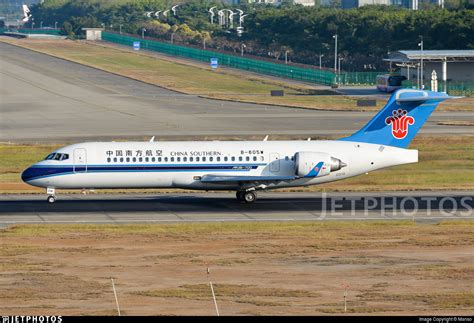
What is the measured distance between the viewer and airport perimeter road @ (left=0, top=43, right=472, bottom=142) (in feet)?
304

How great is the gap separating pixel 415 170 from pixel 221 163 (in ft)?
62.1

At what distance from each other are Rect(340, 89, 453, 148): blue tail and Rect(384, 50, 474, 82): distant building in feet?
263

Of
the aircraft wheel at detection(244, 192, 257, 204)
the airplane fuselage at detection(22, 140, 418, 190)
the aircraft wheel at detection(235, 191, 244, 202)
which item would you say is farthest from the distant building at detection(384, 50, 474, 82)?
the aircraft wheel at detection(244, 192, 257, 204)

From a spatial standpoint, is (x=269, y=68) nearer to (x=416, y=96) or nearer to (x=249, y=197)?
(x=416, y=96)

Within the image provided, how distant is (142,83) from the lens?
488 feet

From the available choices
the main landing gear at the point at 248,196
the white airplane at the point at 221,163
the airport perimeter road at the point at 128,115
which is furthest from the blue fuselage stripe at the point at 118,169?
the airport perimeter road at the point at 128,115

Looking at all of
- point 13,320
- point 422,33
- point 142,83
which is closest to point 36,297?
point 13,320

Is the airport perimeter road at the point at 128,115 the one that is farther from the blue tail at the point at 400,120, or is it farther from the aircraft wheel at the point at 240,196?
the aircraft wheel at the point at 240,196

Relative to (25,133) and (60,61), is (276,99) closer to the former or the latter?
(25,133)

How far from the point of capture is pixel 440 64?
13875 cm

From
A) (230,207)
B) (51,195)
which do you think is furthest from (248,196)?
(51,195)

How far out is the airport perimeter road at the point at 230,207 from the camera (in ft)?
163

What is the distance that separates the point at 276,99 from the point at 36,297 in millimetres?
94609

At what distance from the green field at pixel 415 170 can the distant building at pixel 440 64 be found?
51.9m
